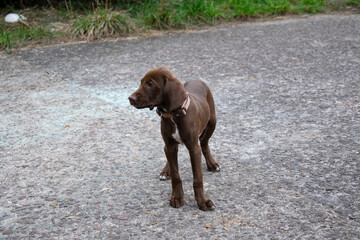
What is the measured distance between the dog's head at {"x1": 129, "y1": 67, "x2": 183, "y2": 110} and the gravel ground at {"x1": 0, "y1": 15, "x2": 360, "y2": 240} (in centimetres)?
81

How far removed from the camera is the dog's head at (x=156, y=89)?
10.1 ft

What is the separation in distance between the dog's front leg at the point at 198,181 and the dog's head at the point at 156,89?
41 centimetres

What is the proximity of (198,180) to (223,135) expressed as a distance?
1.35m

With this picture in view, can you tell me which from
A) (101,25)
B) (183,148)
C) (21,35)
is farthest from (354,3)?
(183,148)

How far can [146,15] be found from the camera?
29.1 feet

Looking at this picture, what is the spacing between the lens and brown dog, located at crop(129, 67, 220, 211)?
309 centimetres

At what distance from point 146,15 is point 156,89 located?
607cm

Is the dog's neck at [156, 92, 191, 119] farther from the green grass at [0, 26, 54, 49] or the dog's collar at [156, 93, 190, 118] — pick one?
the green grass at [0, 26, 54, 49]

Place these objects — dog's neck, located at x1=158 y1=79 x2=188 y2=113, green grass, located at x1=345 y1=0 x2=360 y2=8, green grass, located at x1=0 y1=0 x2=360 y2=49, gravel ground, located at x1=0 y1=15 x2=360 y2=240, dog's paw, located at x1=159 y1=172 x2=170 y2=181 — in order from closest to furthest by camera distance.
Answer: dog's neck, located at x1=158 y1=79 x2=188 y2=113 → gravel ground, located at x1=0 y1=15 x2=360 y2=240 → dog's paw, located at x1=159 y1=172 x2=170 y2=181 → green grass, located at x1=0 y1=0 x2=360 y2=49 → green grass, located at x1=345 y1=0 x2=360 y2=8

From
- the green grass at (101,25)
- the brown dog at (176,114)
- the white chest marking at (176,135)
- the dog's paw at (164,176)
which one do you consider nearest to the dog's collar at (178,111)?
the brown dog at (176,114)

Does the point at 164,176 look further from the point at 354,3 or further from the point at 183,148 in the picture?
the point at 354,3

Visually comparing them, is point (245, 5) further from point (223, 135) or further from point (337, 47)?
point (223, 135)

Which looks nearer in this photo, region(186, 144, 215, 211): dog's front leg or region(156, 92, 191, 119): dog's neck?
region(156, 92, 191, 119): dog's neck

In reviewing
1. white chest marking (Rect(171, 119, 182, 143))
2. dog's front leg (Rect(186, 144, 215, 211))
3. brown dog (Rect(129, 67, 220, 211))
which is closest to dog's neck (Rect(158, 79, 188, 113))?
brown dog (Rect(129, 67, 220, 211))
